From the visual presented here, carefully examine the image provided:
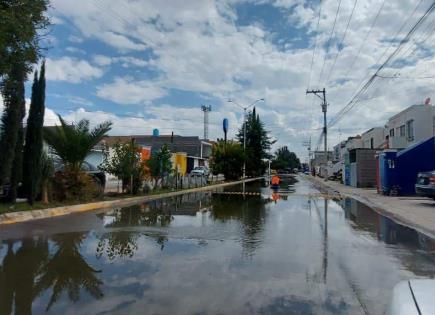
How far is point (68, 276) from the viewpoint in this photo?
24.4ft

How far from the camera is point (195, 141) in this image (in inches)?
3504

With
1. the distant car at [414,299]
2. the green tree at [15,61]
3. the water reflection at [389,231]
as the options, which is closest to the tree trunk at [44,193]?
the green tree at [15,61]

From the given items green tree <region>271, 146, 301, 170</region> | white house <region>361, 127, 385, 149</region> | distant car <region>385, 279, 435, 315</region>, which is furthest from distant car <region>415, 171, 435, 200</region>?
green tree <region>271, 146, 301, 170</region>

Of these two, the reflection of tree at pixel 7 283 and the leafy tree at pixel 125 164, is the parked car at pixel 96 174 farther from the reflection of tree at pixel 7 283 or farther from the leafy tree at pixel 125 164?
the reflection of tree at pixel 7 283

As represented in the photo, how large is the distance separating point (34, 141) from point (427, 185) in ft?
55.0

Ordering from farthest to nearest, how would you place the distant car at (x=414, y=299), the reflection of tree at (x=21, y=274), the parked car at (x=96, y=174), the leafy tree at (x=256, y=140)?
the leafy tree at (x=256, y=140)
the parked car at (x=96, y=174)
the reflection of tree at (x=21, y=274)
the distant car at (x=414, y=299)

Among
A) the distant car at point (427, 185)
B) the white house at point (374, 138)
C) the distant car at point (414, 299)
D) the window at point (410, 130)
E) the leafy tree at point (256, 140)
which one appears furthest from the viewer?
the leafy tree at point (256, 140)

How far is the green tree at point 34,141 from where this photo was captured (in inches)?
637

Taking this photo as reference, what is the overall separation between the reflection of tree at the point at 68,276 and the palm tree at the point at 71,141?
32.1 ft

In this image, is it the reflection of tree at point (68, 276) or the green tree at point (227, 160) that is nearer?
the reflection of tree at point (68, 276)

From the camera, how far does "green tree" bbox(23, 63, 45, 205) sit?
1617cm

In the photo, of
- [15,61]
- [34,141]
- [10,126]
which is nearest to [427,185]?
[34,141]

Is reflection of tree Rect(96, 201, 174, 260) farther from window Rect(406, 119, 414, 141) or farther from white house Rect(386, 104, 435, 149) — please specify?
window Rect(406, 119, 414, 141)

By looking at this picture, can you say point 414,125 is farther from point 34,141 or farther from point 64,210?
point 34,141
